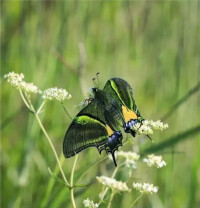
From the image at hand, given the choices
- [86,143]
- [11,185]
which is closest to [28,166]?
[11,185]

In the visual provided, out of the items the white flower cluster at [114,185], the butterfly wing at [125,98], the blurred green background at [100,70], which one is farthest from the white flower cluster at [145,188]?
the blurred green background at [100,70]

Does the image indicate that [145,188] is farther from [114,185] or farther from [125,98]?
[125,98]

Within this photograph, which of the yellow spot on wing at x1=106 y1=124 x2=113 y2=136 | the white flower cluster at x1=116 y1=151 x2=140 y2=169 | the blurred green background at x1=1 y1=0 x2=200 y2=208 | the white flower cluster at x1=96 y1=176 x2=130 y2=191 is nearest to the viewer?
the white flower cluster at x1=96 y1=176 x2=130 y2=191

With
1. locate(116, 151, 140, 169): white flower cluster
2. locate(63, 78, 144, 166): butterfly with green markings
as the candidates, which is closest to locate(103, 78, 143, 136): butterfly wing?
locate(63, 78, 144, 166): butterfly with green markings

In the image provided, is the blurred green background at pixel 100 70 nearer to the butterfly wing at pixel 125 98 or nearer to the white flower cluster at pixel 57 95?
the butterfly wing at pixel 125 98

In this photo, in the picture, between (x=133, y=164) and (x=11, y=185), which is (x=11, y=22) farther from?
(x=133, y=164)

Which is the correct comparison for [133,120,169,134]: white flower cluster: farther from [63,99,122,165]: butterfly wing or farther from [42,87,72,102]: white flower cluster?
[42,87,72,102]: white flower cluster
